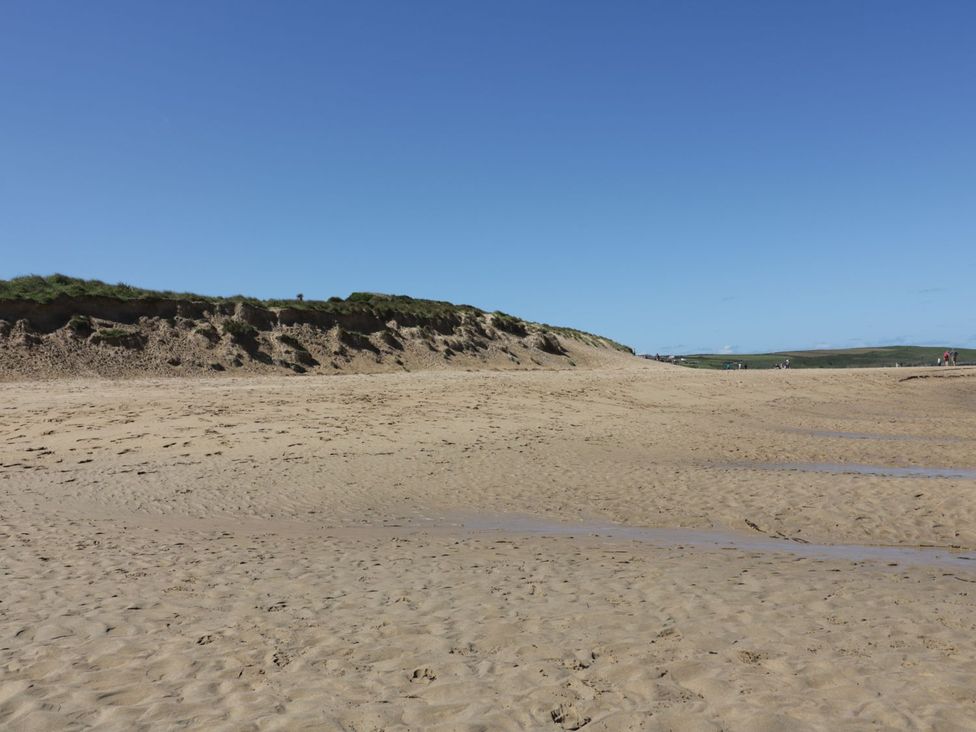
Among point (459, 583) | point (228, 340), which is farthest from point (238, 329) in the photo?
point (459, 583)

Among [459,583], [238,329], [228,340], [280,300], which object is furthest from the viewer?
[280,300]

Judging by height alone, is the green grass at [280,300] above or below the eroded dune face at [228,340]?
above

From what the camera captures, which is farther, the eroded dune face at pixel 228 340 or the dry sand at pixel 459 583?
the eroded dune face at pixel 228 340

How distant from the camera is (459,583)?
628 cm

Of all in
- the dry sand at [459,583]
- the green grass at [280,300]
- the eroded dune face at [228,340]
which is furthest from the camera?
the green grass at [280,300]

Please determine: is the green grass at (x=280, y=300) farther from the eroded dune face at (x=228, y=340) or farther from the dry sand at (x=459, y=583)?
the dry sand at (x=459, y=583)

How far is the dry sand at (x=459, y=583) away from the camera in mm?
4000

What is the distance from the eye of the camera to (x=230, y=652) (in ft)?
15.2

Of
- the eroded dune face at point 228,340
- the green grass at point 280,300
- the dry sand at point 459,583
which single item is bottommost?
the dry sand at point 459,583

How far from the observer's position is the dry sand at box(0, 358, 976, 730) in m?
4.00

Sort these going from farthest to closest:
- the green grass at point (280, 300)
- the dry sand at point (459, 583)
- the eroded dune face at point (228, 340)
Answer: the green grass at point (280, 300)
the eroded dune face at point (228, 340)
the dry sand at point (459, 583)

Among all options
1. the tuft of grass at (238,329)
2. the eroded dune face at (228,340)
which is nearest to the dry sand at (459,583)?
the eroded dune face at (228,340)

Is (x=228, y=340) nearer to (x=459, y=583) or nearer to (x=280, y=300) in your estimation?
(x=280, y=300)

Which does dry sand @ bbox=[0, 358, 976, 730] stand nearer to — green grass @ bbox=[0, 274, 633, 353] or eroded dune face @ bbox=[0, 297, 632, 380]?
eroded dune face @ bbox=[0, 297, 632, 380]
